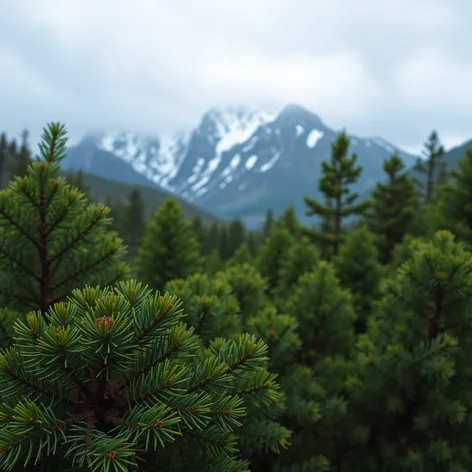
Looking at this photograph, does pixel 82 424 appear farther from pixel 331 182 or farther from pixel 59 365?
pixel 331 182

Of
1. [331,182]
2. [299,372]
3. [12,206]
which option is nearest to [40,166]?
[12,206]

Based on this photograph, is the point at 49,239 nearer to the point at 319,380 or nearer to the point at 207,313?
the point at 207,313

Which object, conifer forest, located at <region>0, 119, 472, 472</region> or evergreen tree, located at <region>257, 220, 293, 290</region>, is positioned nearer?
conifer forest, located at <region>0, 119, 472, 472</region>

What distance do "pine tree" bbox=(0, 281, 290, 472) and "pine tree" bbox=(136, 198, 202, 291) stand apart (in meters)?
11.8

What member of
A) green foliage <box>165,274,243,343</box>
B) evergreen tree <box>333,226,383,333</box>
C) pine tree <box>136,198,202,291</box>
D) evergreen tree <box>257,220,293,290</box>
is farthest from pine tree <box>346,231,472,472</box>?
evergreen tree <box>257,220,293,290</box>

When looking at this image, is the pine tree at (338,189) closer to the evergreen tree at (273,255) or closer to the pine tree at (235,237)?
the evergreen tree at (273,255)

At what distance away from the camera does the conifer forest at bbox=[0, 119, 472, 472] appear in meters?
1.91

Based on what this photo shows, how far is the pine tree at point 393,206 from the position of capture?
87.5 feet

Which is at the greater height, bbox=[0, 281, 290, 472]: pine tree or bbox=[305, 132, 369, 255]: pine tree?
bbox=[305, 132, 369, 255]: pine tree

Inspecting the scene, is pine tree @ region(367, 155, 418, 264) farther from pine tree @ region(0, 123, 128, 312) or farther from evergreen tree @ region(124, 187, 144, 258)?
evergreen tree @ region(124, 187, 144, 258)

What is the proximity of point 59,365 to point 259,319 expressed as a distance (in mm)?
3344

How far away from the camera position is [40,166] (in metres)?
3.22

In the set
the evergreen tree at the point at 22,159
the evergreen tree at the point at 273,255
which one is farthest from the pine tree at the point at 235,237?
the evergreen tree at the point at 273,255

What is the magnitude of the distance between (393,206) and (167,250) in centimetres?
1854
